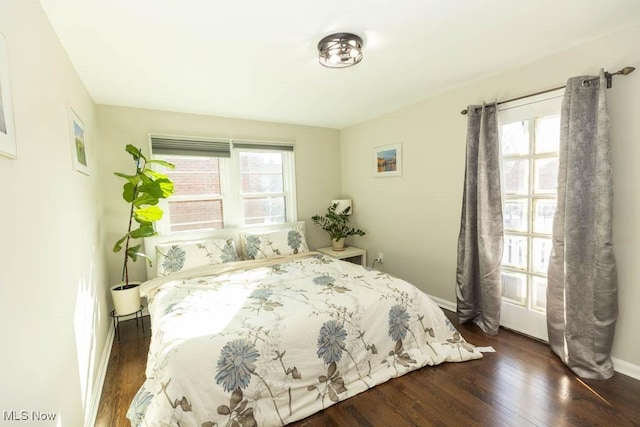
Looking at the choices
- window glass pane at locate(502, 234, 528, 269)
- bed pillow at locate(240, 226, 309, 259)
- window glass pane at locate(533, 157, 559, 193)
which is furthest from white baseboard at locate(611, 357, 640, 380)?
bed pillow at locate(240, 226, 309, 259)

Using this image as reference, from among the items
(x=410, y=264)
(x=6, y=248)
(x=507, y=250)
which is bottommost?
(x=410, y=264)

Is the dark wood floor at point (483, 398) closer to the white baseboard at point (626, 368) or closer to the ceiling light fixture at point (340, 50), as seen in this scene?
the white baseboard at point (626, 368)

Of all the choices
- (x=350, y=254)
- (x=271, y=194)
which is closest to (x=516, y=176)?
(x=350, y=254)

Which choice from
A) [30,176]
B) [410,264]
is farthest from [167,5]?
[410,264]

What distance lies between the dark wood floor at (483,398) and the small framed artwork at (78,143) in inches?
59.9

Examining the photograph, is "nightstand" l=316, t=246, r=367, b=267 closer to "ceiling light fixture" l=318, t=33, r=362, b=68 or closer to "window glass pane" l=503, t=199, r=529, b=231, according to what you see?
"window glass pane" l=503, t=199, r=529, b=231

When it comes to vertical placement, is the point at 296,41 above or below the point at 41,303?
above

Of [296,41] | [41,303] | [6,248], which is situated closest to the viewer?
[6,248]

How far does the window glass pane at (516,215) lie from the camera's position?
8.07 ft

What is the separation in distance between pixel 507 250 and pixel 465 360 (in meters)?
1.03

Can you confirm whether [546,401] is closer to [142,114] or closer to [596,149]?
[596,149]

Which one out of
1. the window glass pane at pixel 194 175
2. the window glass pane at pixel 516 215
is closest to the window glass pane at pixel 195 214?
the window glass pane at pixel 194 175

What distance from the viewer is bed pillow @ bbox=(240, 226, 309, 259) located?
3.38 meters

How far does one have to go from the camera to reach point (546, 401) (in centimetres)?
176
